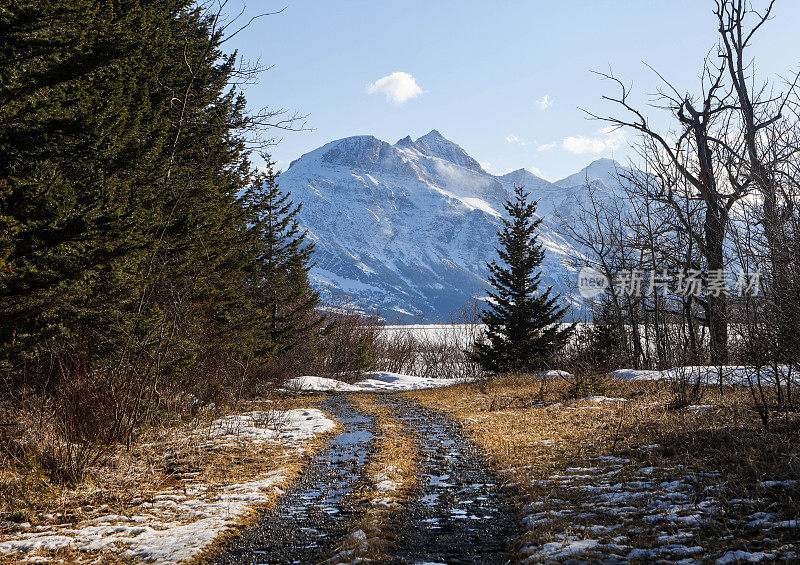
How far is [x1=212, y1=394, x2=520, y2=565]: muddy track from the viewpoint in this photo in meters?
4.97

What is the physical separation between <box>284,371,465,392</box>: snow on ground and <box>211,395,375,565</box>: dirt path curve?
1753 cm

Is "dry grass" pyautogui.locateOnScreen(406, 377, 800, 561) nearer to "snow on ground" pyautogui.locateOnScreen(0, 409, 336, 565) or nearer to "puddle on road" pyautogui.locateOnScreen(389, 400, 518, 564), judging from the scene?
A: "puddle on road" pyautogui.locateOnScreen(389, 400, 518, 564)

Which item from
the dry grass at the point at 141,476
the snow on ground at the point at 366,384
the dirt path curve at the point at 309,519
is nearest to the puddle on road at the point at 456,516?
the dirt path curve at the point at 309,519

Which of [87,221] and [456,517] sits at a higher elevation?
[87,221]

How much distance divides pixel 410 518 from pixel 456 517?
0.58 metres

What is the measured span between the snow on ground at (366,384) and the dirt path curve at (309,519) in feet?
57.5

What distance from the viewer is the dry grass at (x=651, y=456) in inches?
186

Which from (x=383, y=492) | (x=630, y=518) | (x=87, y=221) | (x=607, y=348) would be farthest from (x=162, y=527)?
(x=607, y=348)

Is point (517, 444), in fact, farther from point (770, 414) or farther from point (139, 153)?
point (139, 153)

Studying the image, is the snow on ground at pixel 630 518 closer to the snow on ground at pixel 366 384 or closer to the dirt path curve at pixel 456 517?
the dirt path curve at pixel 456 517

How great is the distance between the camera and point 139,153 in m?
8.92

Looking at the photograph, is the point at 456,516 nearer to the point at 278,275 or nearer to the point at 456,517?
the point at 456,517

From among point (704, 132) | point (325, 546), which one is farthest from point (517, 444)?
point (704, 132)

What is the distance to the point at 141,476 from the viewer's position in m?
7.12
